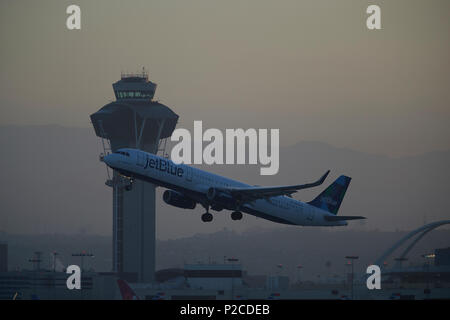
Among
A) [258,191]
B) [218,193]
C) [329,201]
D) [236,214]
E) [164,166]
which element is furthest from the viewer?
[329,201]

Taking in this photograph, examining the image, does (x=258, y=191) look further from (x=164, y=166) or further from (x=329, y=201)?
(x=329, y=201)

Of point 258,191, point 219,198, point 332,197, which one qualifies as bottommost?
point 332,197

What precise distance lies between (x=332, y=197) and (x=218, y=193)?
1309 inches

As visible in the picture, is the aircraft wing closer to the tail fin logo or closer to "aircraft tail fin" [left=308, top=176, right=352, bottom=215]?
"aircraft tail fin" [left=308, top=176, right=352, bottom=215]

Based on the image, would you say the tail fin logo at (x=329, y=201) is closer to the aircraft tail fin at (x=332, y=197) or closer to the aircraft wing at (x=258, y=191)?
the aircraft tail fin at (x=332, y=197)

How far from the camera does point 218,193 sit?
122 metres

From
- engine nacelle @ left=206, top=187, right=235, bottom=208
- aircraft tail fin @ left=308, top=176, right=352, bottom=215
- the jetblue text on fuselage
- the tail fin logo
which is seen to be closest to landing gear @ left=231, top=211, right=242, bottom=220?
engine nacelle @ left=206, top=187, right=235, bottom=208

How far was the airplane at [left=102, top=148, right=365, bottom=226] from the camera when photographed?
113250 mm

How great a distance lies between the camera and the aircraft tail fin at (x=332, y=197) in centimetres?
14750

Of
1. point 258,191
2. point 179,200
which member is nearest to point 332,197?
point 258,191

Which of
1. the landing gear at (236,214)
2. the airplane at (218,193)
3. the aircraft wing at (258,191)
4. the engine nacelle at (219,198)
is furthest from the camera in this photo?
the landing gear at (236,214)

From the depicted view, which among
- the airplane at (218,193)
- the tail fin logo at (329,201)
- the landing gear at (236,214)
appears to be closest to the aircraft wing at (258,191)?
the airplane at (218,193)
